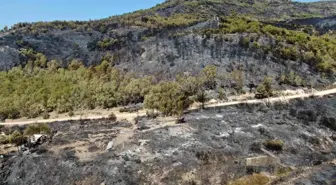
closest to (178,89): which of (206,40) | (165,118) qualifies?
(165,118)

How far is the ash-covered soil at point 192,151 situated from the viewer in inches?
1943

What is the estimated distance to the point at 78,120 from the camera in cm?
7250

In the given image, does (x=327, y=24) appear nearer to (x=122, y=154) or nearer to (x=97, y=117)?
(x=97, y=117)

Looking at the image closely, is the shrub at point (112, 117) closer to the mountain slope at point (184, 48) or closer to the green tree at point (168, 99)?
the green tree at point (168, 99)

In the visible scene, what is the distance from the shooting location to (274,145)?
57.8 m

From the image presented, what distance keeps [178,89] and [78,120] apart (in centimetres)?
1838

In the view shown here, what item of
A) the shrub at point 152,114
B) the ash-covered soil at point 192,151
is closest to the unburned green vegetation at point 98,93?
the shrub at point 152,114

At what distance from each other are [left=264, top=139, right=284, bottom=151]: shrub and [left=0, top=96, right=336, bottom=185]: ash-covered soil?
A: 33 centimetres

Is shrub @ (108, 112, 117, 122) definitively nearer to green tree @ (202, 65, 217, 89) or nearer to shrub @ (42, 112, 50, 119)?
shrub @ (42, 112, 50, 119)

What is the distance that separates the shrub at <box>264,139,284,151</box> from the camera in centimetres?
5762

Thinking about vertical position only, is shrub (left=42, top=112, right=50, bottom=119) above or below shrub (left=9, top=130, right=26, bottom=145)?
above

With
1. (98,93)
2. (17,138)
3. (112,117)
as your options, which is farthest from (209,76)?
(17,138)

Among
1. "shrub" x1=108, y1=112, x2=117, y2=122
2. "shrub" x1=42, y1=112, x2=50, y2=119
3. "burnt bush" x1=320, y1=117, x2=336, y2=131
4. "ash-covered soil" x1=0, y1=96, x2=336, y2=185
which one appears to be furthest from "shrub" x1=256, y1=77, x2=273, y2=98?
"shrub" x1=42, y1=112, x2=50, y2=119

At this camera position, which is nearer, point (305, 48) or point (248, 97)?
point (248, 97)
